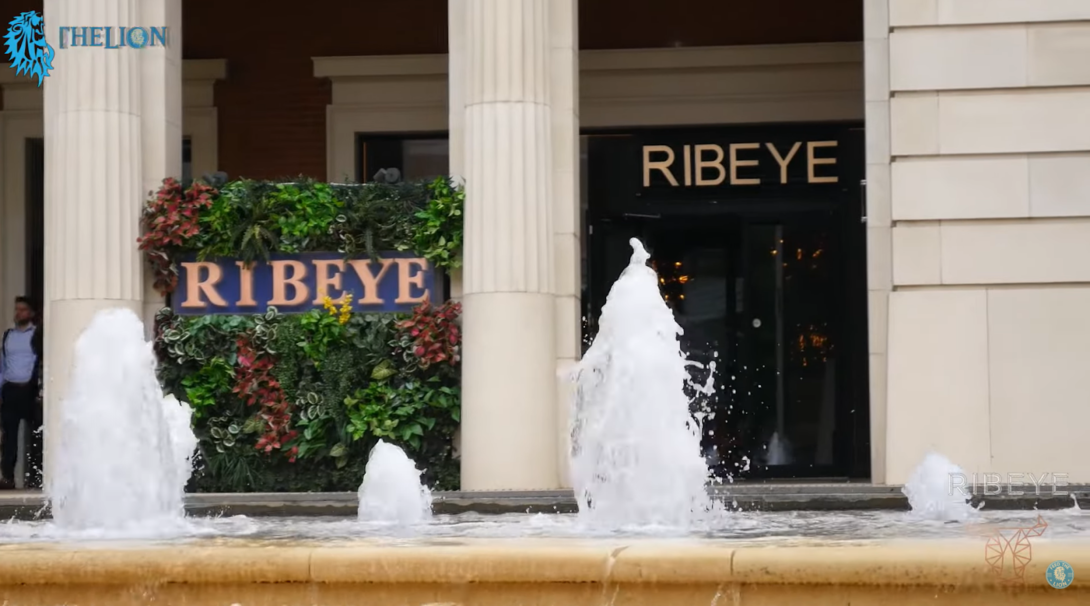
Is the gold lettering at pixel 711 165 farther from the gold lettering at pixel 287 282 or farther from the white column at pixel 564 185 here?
the gold lettering at pixel 287 282

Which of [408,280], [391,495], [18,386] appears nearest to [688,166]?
[408,280]

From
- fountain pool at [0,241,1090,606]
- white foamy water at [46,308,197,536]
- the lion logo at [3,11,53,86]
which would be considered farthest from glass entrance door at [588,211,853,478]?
white foamy water at [46,308,197,536]

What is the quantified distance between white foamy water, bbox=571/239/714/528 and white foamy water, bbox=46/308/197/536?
7.08 feet

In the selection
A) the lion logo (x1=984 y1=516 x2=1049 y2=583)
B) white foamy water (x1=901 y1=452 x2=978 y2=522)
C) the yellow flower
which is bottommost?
white foamy water (x1=901 y1=452 x2=978 y2=522)

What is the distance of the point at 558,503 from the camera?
10570mm

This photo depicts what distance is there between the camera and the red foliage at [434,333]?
13578 mm

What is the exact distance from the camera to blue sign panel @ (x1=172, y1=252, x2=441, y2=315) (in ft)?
45.6

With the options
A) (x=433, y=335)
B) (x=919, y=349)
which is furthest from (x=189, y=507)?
(x=919, y=349)

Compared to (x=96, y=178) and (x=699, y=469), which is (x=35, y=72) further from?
(x=699, y=469)

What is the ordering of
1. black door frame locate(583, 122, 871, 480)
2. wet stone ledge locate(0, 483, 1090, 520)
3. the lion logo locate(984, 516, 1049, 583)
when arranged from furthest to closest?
black door frame locate(583, 122, 871, 480)
wet stone ledge locate(0, 483, 1090, 520)
the lion logo locate(984, 516, 1049, 583)

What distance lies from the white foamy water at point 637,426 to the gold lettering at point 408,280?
3.85m

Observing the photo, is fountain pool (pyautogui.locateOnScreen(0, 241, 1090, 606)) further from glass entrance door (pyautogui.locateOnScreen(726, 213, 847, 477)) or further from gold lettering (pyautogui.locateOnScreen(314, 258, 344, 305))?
glass entrance door (pyautogui.locateOnScreen(726, 213, 847, 477))

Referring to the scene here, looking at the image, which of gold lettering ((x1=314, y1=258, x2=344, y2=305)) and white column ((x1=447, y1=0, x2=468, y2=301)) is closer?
white column ((x1=447, y1=0, x2=468, y2=301))

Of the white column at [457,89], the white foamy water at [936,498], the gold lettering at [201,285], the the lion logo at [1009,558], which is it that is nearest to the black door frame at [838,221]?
the white column at [457,89]
